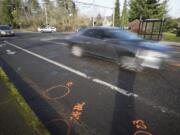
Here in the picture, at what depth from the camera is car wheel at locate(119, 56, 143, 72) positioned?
6686 millimetres

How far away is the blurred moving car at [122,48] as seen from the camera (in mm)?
6426

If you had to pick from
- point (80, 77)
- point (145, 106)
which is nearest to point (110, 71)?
point (80, 77)

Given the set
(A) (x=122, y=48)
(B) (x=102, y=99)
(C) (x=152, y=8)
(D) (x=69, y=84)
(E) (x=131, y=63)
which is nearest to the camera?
(B) (x=102, y=99)

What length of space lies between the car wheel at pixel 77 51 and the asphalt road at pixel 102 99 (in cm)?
241

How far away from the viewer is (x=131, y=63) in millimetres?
6832

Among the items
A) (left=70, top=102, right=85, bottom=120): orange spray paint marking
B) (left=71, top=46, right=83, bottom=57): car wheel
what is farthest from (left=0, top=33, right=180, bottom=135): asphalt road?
(left=71, top=46, right=83, bottom=57): car wheel

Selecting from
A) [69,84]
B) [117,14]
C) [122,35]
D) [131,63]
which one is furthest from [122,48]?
[117,14]

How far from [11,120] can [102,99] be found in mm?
2032

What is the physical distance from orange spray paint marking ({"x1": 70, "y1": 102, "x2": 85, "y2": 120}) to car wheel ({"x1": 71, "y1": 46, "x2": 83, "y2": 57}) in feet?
18.5

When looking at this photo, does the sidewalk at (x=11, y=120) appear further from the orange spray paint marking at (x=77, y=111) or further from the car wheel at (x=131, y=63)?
the car wheel at (x=131, y=63)

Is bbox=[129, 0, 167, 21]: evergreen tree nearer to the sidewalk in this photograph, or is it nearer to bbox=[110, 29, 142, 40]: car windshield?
bbox=[110, 29, 142, 40]: car windshield

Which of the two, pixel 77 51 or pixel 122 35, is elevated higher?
pixel 122 35

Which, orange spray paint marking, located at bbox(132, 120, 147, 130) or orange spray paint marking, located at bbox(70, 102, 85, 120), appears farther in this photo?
orange spray paint marking, located at bbox(70, 102, 85, 120)

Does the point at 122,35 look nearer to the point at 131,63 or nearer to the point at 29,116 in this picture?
the point at 131,63
